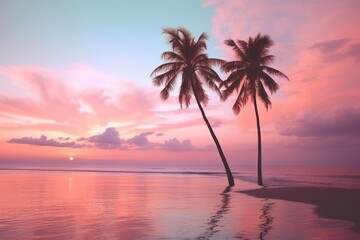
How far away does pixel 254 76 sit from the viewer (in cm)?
3033

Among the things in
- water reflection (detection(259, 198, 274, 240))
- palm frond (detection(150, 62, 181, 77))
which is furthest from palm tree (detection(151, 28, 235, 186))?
water reflection (detection(259, 198, 274, 240))

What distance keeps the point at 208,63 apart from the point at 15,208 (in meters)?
20.6

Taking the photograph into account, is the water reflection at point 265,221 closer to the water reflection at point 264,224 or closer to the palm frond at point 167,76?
the water reflection at point 264,224

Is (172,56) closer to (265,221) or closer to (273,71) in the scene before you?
(273,71)

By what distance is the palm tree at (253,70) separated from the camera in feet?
99.5

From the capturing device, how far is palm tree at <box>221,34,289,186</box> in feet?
99.5

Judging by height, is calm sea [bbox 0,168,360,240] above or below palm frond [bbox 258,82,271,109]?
below

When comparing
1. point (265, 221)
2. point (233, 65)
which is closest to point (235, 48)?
point (233, 65)

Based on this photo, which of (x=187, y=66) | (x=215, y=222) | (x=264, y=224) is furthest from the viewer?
(x=187, y=66)

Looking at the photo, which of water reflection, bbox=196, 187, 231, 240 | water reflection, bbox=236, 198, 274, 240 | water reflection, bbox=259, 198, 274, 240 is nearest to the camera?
water reflection, bbox=236, 198, 274, 240

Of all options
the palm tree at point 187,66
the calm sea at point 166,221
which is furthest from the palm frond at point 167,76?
the calm sea at point 166,221

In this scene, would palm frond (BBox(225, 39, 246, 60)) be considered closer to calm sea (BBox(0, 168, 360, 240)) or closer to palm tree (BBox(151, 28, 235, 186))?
palm tree (BBox(151, 28, 235, 186))

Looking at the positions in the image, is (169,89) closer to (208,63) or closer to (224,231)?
(208,63)

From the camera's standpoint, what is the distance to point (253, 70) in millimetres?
30453
